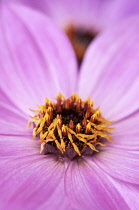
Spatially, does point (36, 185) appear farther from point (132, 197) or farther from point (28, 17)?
point (28, 17)

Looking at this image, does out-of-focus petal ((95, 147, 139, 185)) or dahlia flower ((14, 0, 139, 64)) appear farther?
dahlia flower ((14, 0, 139, 64))

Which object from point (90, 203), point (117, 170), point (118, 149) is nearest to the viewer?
point (90, 203)

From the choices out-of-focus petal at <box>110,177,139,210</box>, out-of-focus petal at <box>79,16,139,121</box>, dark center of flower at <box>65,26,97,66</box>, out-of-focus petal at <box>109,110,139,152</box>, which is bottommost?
out-of-focus petal at <box>110,177,139,210</box>

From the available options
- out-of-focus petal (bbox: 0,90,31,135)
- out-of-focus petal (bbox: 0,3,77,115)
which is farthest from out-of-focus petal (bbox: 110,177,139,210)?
out-of-focus petal (bbox: 0,3,77,115)

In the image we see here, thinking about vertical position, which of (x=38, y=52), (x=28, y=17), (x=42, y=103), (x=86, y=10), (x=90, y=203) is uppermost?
(x=86, y=10)

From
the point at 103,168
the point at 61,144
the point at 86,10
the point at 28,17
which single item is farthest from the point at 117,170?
the point at 86,10

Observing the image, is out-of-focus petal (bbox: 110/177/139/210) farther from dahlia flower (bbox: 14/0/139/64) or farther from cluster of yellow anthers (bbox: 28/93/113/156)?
dahlia flower (bbox: 14/0/139/64)

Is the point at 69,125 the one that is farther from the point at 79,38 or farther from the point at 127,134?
→ the point at 79,38

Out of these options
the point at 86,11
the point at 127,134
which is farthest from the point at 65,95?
the point at 86,11
